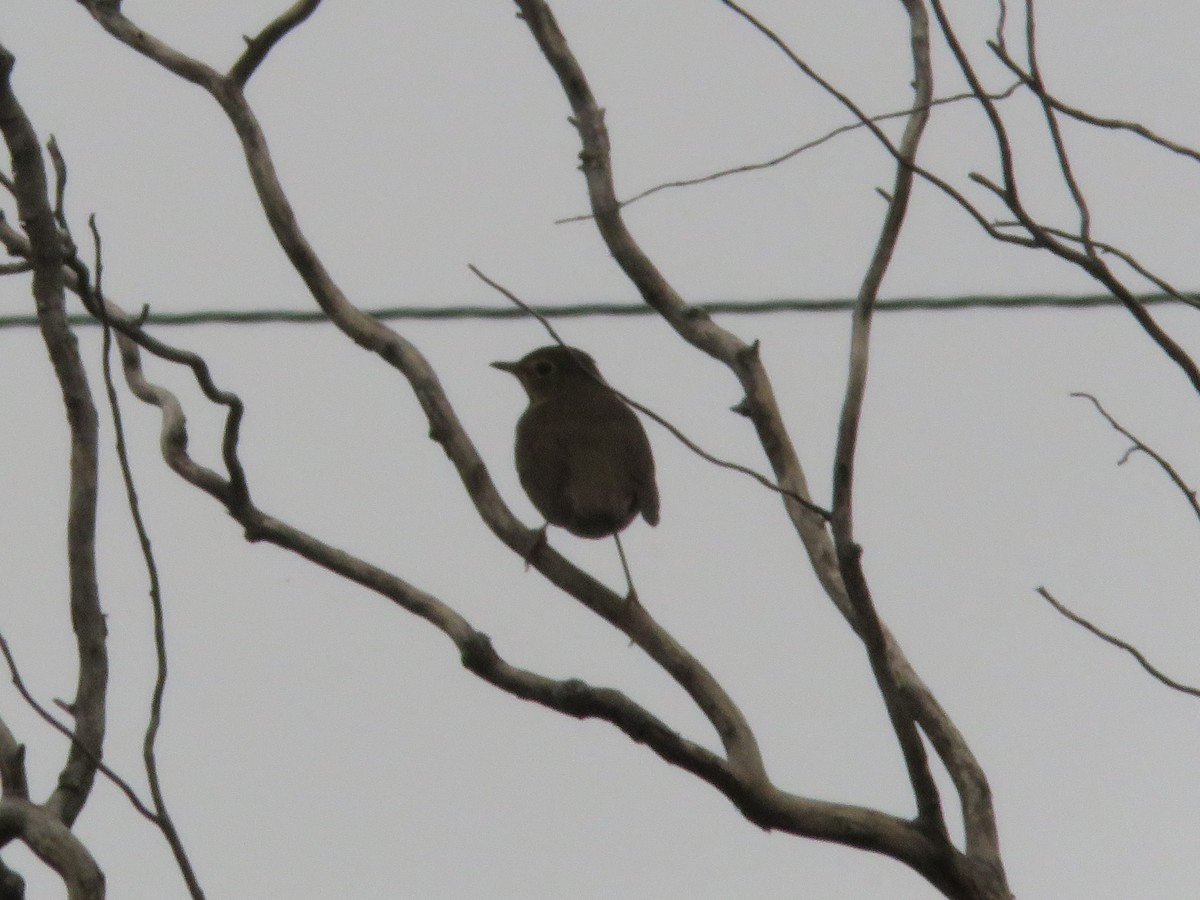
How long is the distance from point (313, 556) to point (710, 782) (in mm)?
1142

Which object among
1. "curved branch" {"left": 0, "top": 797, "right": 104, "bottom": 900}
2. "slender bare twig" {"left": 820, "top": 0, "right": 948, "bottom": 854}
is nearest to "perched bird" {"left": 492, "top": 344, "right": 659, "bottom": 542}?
"slender bare twig" {"left": 820, "top": 0, "right": 948, "bottom": 854}

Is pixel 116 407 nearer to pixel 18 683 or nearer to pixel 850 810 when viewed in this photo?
pixel 18 683

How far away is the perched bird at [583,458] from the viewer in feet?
24.2

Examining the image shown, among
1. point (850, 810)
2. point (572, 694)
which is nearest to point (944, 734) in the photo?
point (850, 810)

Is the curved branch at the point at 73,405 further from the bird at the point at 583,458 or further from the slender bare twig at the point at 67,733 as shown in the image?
the bird at the point at 583,458

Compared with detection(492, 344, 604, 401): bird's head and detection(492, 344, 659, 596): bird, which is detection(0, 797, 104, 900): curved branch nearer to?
detection(492, 344, 659, 596): bird

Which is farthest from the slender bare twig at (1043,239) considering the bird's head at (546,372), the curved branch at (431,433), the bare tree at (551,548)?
the bird's head at (546,372)

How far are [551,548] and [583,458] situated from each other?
2.06 meters

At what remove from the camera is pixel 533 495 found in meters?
7.50

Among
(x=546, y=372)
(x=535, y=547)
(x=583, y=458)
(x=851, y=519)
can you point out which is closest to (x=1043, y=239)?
(x=851, y=519)

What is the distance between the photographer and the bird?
736 cm

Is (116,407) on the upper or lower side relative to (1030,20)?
lower

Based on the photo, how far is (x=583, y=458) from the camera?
25.0 feet

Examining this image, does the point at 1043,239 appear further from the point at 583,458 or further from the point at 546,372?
the point at 546,372
